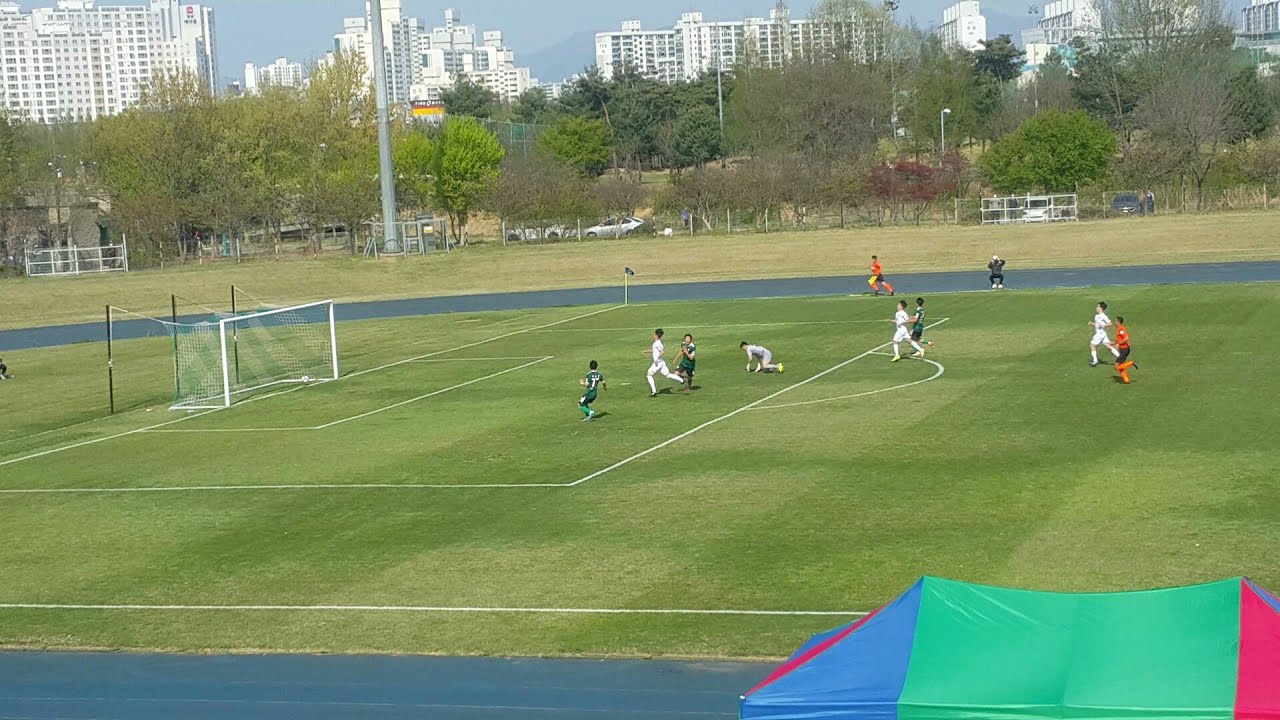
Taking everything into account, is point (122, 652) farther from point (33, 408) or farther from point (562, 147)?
point (562, 147)

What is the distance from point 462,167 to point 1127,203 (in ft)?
146

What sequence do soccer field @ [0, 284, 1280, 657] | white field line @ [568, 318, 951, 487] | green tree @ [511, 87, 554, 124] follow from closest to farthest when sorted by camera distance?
soccer field @ [0, 284, 1280, 657] → white field line @ [568, 318, 951, 487] → green tree @ [511, 87, 554, 124]

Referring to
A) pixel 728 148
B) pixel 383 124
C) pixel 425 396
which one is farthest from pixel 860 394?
pixel 728 148

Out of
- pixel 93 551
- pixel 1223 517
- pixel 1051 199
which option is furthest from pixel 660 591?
pixel 1051 199

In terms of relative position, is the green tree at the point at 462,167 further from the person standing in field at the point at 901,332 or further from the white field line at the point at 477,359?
the person standing in field at the point at 901,332

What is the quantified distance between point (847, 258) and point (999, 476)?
51.1 metres

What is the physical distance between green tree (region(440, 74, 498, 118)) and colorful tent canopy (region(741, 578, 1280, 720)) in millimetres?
145440

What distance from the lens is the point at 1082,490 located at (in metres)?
22.5

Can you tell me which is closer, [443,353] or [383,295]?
[443,353]

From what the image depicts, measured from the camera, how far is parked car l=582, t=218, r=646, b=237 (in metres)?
91.8

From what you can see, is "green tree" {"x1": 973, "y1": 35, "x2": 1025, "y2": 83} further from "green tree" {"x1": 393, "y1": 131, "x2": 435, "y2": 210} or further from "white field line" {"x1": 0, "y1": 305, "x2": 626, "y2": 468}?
"white field line" {"x1": 0, "y1": 305, "x2": 626, "y2": 468}

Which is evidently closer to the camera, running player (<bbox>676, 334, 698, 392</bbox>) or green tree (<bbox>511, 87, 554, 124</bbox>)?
running player (<bbox>676, 334, 698, 392</bbox>)

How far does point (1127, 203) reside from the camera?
278ft

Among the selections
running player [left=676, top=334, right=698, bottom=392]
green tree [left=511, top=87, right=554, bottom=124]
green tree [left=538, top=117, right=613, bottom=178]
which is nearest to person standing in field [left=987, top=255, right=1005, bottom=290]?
running player [left=676, top=334, right=698, bottom=392]
